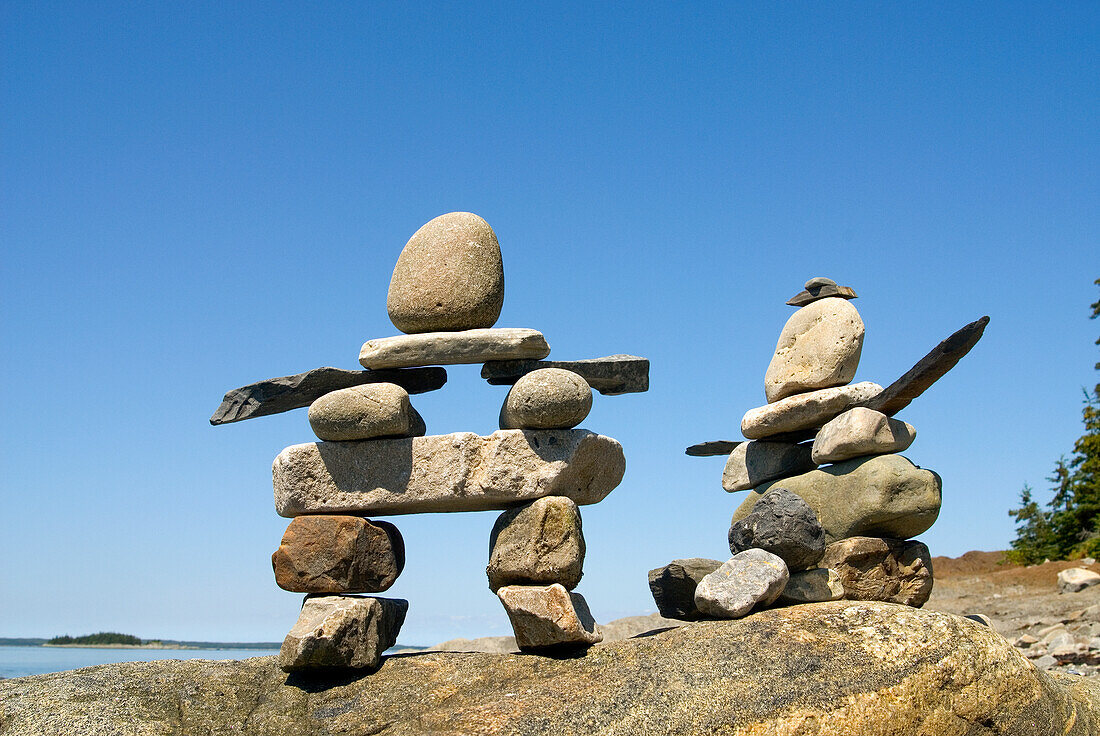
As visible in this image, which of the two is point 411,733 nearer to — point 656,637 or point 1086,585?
point 656,637

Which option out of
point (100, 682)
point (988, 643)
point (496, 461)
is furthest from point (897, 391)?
point (100, 682)

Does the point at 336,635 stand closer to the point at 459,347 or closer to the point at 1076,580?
the point at 459,347

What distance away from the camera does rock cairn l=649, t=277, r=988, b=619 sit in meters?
8.04

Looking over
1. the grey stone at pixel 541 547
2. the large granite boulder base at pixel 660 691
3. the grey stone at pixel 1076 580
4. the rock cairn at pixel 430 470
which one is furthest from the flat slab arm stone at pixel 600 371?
the grey stone at pixel 1076 580

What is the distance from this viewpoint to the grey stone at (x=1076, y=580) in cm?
1844

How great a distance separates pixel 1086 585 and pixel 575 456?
14905 millimetres

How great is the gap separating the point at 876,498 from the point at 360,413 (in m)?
4.68

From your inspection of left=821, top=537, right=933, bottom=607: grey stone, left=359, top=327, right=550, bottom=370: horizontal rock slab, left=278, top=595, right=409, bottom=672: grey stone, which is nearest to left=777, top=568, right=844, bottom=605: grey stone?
left=821, top=537, right=933, bottom=607: grey stone

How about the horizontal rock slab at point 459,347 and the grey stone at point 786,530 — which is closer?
the grey stone at point 786,530

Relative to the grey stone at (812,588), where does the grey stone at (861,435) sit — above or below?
above

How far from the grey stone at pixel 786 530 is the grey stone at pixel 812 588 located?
0.30 ft

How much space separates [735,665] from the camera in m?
7.04

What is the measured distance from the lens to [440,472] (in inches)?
316

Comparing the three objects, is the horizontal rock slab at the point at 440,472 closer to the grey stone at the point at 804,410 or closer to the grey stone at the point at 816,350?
the grey stone at the point at 804,410
